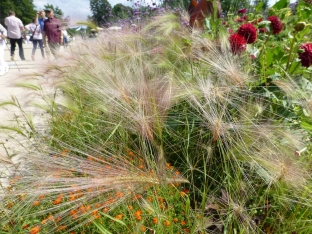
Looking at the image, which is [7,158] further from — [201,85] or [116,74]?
[201,85]

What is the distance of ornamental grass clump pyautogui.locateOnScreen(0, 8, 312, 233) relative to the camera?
93cm

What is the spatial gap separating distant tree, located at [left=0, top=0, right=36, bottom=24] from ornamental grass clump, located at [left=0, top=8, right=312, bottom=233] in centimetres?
4805

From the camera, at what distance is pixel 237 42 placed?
1.33 metres

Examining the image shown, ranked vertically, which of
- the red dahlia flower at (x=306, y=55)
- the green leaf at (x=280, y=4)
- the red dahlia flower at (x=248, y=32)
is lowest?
the red dahlia flower at (x=306, y=55)

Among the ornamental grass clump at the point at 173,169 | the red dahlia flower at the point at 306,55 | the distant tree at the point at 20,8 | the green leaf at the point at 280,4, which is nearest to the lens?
the ornamental grass clump at the point at 173,169

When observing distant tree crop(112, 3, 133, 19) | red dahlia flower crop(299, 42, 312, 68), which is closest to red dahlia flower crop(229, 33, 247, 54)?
red dahlia flower crop(299, 42, 312, 68)

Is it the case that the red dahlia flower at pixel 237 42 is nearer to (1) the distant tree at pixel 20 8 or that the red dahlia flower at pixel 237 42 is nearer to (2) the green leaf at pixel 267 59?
(2) the green leaf at pixel 267 59

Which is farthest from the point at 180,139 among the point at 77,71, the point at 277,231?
the point at 77,71

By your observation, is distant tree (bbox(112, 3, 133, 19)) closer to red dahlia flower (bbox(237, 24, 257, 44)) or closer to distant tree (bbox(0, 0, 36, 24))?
red dahlia flower (bbox(237, 24, 257, 44))

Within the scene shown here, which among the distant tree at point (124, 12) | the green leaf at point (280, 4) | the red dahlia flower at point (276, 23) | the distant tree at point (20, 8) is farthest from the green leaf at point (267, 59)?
the distant tree at point (20, 8)

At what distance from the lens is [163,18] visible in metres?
2.16

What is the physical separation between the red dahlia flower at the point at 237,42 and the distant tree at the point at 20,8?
48.1 metres

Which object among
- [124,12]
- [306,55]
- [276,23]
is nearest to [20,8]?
[124,12]

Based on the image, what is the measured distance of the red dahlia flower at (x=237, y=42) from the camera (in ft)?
4.32
